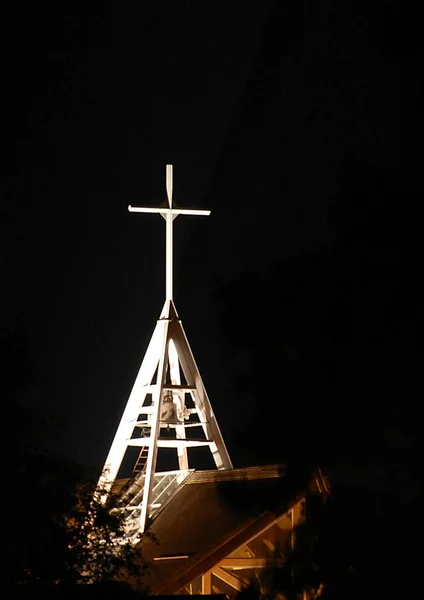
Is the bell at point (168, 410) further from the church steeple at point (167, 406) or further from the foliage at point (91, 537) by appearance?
the foliage at point (91, 537)

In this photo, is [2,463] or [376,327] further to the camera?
[376,327]

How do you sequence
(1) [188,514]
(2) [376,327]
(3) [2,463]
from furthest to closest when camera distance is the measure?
(1) [188,514] → (2) [376,327] → (3) [2,463]

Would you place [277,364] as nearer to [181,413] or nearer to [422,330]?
[422,330]

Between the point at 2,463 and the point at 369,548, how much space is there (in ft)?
12.0

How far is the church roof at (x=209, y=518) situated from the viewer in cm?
1872

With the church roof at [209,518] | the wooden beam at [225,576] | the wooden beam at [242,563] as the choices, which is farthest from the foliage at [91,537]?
the wooden beam at [225,576]

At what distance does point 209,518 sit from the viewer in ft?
68.0

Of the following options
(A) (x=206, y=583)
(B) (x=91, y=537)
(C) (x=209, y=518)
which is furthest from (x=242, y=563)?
(B) (x=91, y=537)

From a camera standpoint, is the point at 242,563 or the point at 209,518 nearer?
the point at 242,563

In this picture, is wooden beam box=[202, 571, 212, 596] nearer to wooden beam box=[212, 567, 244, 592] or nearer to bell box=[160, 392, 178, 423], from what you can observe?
wooden beam box=[212, 567, 244, 592]

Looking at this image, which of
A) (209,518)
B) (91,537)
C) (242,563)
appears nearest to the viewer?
(91,537)

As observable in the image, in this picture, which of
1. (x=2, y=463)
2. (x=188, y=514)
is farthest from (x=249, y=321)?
(x=188, y=514)

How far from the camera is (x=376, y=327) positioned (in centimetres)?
1580

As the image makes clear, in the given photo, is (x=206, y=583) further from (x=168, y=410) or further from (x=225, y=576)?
(x=168, y=410)
